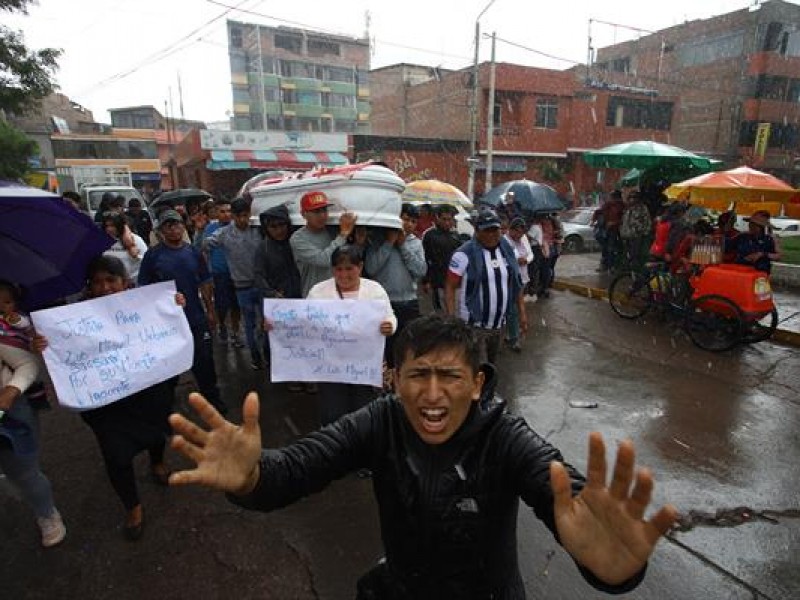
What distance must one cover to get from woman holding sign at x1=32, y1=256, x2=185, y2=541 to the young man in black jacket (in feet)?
5.83

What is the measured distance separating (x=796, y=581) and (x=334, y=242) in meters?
3.32

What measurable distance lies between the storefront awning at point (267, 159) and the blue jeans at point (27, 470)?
20.8 meters

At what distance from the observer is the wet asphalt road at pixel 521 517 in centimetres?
251

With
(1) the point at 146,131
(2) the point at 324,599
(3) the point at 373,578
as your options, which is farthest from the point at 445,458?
(1) the point at 146,131

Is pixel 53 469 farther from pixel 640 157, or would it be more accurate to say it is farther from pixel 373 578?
pixel 640 157

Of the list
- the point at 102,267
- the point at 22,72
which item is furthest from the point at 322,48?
the point at 102,267

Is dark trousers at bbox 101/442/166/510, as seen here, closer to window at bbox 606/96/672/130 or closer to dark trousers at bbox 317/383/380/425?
dark trousers at bbox 317/383/380/425

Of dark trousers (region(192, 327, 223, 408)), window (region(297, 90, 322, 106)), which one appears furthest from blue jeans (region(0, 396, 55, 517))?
window (region(297, 90, 322, 106))

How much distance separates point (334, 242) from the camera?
12.0 feet

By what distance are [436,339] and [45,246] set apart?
2.48 meters

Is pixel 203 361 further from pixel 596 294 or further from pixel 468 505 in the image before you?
pixel 596 294

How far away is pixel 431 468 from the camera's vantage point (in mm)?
1352

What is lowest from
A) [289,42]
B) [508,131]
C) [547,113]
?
[508,131]

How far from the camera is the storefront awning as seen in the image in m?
23.3
